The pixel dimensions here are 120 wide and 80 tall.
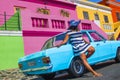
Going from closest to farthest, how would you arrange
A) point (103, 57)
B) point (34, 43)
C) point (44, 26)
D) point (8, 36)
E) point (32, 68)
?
point (32, 68) < point (103, 57) < point (8, 36) < point (34, 43) < point (44, 26)

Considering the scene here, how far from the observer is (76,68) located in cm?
912

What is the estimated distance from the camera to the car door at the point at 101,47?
10450mm

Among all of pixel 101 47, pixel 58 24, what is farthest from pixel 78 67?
pixel 58 24

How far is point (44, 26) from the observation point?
1805 cm

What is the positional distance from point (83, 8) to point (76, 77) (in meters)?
19.4

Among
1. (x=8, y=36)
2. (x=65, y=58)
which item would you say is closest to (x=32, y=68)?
(x=65, y=58)

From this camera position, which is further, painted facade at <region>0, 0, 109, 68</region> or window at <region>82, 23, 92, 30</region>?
window at <region>82, 23, 92, 30</region>

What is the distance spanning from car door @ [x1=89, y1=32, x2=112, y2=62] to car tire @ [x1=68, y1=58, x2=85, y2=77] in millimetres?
1297

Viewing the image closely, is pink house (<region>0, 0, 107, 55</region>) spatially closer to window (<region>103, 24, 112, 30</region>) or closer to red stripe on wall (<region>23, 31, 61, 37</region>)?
red stripe on wall (<region>23, 31, 61, 37</region>)

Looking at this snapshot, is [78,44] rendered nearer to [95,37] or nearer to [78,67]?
[78,67]

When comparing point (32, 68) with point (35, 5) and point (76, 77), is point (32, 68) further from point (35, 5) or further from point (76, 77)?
point (35, 5)

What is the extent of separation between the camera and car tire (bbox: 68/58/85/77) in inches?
351

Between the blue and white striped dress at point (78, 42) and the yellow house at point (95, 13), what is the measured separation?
16728 millimetres

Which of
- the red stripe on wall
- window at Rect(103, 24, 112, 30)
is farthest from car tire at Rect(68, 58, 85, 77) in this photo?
window at Rect(103, 24, 112, 30)
